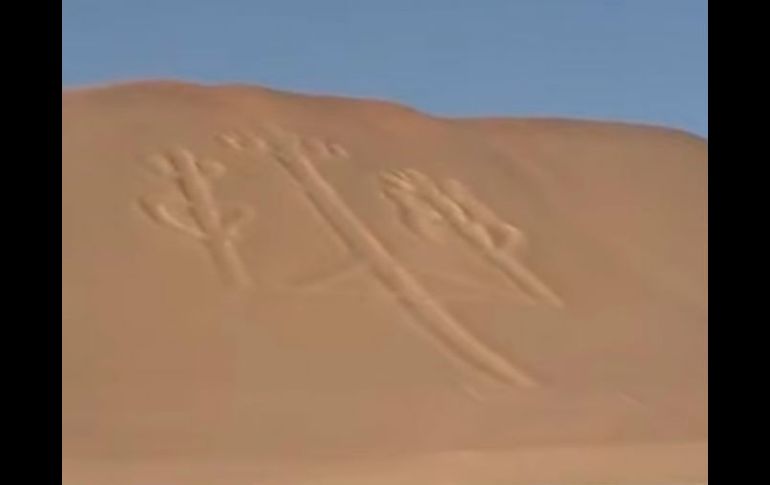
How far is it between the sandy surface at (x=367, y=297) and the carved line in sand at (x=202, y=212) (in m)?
0.04

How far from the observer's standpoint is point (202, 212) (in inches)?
753

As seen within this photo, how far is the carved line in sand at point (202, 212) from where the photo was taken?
18.0 metres

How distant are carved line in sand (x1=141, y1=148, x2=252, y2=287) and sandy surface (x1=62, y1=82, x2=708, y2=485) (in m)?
0.04

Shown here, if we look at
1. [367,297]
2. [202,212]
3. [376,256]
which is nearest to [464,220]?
[376,256]

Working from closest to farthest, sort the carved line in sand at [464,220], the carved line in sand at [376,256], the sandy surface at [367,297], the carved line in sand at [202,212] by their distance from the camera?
the sandy surface at [367,297] → the carved line in sand at [376,256] → the carved line in sand at [202,212] → the carved line in sand at [464,220]

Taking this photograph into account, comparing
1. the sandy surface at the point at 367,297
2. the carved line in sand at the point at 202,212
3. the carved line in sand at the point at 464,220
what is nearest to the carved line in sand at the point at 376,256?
the sandy surface at the point at 367,297

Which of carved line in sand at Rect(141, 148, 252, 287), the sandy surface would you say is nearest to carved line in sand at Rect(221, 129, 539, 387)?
the sandy surface

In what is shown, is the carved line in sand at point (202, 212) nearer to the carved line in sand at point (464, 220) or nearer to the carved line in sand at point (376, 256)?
the carved line in sand at point (376, 256)

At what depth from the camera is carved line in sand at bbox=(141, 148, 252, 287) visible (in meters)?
18.0

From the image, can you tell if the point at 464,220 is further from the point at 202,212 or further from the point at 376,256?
the point at 202,212

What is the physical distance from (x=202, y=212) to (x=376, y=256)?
2.88 meters

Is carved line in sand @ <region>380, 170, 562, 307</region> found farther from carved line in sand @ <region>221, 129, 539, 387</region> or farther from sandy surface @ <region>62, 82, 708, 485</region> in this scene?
carved line in sand @ <region>221, 129, 539, 387</region>
